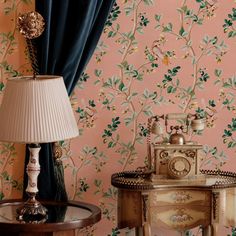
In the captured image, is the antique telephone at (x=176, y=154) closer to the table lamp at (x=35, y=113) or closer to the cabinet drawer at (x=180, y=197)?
the cabinet drawer at (x=180, y=197)

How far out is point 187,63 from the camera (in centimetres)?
381

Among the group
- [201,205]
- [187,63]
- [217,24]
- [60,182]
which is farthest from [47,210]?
[217,24]

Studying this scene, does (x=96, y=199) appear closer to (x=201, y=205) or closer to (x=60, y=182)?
(x=60, y=182)

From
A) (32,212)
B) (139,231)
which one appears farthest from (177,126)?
(32,212)

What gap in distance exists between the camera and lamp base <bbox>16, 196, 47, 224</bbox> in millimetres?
3299

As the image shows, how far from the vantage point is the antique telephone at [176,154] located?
3.49 meters

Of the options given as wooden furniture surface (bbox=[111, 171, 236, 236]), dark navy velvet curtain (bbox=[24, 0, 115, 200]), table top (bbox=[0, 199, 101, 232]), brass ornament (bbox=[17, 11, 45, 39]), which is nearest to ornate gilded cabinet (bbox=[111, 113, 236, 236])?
wooden furniture surface (bbox=[111, 171, 236, 236])

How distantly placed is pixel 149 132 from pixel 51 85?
0.66m

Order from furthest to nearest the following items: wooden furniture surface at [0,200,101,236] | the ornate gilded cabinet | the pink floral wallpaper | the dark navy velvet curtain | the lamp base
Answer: the pink floral wallpaper, the dark navy velvet curtain, the ornate gilded cabinet, the lamp base, wooden furniture surface at [0,200,101,236]

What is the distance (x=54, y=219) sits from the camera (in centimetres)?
329

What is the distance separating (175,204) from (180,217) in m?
0.07

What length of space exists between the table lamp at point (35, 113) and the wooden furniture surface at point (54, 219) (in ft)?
0.26

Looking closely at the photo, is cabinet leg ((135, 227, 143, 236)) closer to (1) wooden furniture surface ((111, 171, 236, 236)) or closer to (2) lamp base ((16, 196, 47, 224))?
(1) wooden furniture surface ((111, 171, 236, 236))

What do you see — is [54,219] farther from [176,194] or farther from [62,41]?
[62,41]
